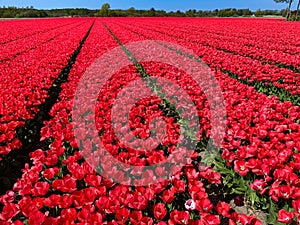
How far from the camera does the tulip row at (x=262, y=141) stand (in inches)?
99.1

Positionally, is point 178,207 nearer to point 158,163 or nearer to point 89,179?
point 158,163

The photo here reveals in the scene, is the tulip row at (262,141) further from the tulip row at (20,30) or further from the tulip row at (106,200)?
the tulip row at (20,30)

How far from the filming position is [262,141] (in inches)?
123

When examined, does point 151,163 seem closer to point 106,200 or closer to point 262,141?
point 106,200

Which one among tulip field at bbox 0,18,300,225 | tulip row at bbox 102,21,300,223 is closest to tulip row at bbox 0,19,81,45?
tulip field at bbox 0,18,300,225

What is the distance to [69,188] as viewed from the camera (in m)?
2.27

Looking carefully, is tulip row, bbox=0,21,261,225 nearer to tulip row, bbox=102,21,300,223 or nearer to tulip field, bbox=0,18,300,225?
tulip field, bbox=0,18,300,225

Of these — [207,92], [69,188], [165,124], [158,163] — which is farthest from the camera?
[207,92]

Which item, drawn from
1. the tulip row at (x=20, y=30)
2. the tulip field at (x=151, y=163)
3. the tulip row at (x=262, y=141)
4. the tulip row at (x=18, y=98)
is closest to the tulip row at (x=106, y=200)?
the tulip field at (x=151, y=163)

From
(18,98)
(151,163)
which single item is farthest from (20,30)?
(151,163)

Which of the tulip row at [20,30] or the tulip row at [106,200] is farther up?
the tulip row at [106,200]

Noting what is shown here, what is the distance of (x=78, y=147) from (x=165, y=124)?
50.4 inches

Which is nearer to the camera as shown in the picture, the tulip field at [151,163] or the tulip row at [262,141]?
the tulip field at [151,163]

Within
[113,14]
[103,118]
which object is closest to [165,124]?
[103,118]
